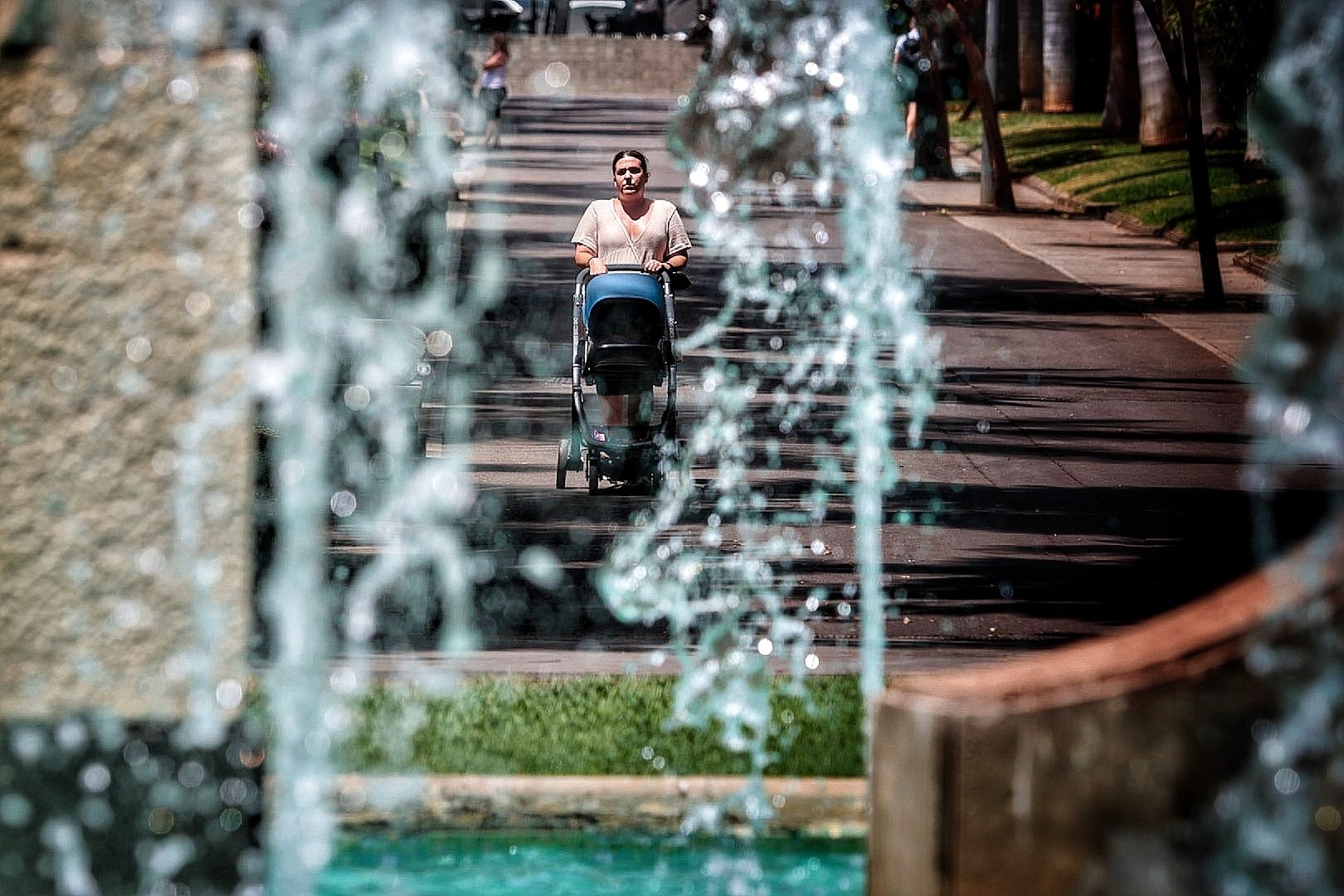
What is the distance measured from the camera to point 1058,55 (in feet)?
131

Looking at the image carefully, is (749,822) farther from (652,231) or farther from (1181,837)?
(652,231)

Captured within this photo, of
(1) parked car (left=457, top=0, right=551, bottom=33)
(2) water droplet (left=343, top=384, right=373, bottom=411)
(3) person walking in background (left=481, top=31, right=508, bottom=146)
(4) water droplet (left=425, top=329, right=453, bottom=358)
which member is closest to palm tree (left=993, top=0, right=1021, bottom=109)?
(3) person walking in background (left=481, top=31, right=508, bottom=146)

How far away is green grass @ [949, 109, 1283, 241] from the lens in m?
26.8

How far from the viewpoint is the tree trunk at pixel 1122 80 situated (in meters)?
33.6

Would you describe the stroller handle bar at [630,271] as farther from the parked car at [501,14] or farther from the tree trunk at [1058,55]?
the parked car at [501,14]

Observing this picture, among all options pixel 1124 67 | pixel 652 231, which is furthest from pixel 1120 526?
pixel 1124 67

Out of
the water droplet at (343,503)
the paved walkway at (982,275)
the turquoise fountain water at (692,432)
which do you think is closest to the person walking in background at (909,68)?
the paved walkway at (982,275)

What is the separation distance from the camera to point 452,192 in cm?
2914

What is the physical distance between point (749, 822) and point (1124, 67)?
2996 centimetres

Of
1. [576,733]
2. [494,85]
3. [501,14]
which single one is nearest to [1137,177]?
[494,85]

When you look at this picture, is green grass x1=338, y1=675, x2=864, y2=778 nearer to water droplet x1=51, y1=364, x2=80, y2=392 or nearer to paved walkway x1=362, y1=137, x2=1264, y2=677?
paved walkway x1=362, y1=137, x2=1264, y2=677

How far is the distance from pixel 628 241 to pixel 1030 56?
102 ft

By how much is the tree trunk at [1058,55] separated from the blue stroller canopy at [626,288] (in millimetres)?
27932

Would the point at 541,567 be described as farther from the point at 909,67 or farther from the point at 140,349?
the point at 909,67
